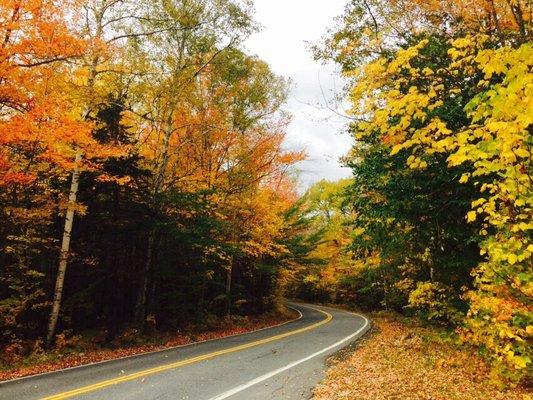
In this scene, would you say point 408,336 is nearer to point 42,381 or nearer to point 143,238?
point 143,238

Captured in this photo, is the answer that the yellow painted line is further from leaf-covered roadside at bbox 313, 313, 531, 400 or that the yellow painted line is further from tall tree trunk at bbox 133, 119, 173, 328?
tall tree trunk at bbox 133, 119, 173, 328

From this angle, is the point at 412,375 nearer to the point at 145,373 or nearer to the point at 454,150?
the point at 454,150

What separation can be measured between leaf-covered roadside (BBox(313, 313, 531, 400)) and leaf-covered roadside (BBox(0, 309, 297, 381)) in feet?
23.6

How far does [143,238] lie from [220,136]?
21.0ft

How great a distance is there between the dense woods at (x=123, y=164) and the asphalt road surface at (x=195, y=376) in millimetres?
3541

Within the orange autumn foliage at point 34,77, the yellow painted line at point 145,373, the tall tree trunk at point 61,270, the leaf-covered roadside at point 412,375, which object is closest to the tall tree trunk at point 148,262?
the tall tree trunk at point 61,270

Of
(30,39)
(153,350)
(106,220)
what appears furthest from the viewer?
(106,220)

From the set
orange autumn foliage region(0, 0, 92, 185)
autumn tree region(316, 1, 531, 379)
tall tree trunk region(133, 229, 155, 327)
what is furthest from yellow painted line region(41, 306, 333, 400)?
autumn tree region(316, 1, 531, 379)

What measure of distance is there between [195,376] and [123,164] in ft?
30.0

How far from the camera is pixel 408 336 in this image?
16125 millimetres

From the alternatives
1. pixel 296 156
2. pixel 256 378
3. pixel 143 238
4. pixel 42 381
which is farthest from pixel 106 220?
pixel 296 156

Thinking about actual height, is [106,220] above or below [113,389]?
above

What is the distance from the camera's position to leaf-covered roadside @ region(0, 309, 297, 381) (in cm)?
1076

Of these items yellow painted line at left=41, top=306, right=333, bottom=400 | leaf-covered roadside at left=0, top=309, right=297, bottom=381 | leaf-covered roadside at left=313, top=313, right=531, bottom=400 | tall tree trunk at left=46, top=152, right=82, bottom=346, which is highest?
tall tree trunk at left=46, top=152, right=82, bottom=346
